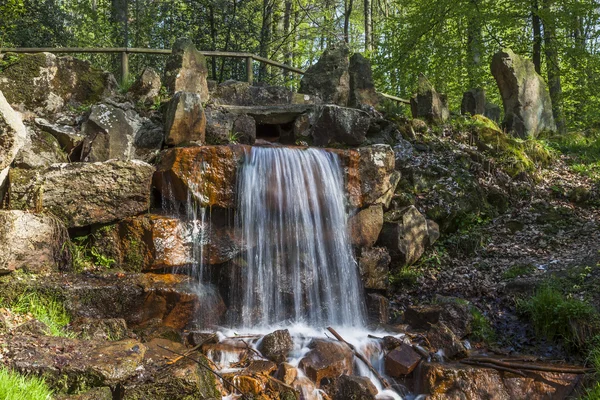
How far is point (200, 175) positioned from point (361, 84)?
5717mm

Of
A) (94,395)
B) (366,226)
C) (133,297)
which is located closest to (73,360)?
(94,395)

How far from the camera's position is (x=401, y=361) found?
5.48 metres

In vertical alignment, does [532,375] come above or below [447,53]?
below

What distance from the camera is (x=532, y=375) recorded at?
5270 mm

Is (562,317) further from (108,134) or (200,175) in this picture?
(108,134)

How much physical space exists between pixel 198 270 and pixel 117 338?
5.76 ft

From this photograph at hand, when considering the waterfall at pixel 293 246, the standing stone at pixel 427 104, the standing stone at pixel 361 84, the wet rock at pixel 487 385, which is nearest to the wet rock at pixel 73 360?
the waterfall at pixel 293 246

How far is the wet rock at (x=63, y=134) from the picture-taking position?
7445 mm

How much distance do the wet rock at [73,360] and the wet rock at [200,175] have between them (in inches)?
103

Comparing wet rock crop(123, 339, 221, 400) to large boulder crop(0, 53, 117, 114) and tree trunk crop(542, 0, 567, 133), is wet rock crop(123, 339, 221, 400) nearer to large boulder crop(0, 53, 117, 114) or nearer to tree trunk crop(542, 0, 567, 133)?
large boulder crop(0, 53, 117, 114)

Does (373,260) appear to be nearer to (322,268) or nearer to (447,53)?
(322,268)

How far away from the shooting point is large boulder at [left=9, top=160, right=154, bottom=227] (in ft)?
20.2

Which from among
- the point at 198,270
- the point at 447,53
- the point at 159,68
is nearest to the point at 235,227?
the point at 198,270

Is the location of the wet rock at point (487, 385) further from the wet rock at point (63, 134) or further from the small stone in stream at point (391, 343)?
the wet rock at point (63, 134)
